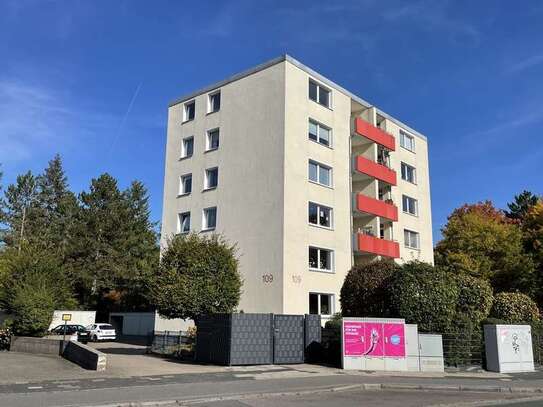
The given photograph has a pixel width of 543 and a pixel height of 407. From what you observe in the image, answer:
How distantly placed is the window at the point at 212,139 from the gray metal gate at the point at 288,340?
16736 mm

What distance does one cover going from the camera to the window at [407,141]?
43000 millimetres

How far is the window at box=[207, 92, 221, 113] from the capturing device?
36.1 metres

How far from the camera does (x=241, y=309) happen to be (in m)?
30.0

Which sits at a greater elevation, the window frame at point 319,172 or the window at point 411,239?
the window frame at point 319,172

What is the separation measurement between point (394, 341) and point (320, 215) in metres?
13.0

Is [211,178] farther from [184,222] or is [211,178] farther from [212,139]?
[184,222]

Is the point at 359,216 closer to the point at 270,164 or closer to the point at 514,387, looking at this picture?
the point at 270,164

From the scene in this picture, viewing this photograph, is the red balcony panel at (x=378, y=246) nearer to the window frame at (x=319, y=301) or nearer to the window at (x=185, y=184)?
the window frame at (x=319, y=301)

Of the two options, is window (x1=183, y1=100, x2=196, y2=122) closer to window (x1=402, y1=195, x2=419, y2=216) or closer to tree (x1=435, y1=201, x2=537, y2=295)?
window (x1=402, y1=195, x2=419, y2=216)

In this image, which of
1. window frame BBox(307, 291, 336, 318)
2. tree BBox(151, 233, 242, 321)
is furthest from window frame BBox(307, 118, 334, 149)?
tree BBox(151, 233, 242, 321)

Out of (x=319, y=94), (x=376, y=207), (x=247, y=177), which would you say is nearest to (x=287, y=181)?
(x=247, y=177)

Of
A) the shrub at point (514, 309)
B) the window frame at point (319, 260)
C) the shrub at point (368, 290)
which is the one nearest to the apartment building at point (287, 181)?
the window frame at point (319, 260)

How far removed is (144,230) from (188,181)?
94.2ft

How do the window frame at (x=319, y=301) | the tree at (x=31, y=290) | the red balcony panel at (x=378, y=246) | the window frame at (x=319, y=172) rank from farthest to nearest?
the red balcony panel at (x=378, y=246) → the window frame at (x=319, y=172) → the window frame at (x=319, y=301) → the tree at (x=31, y=290)
